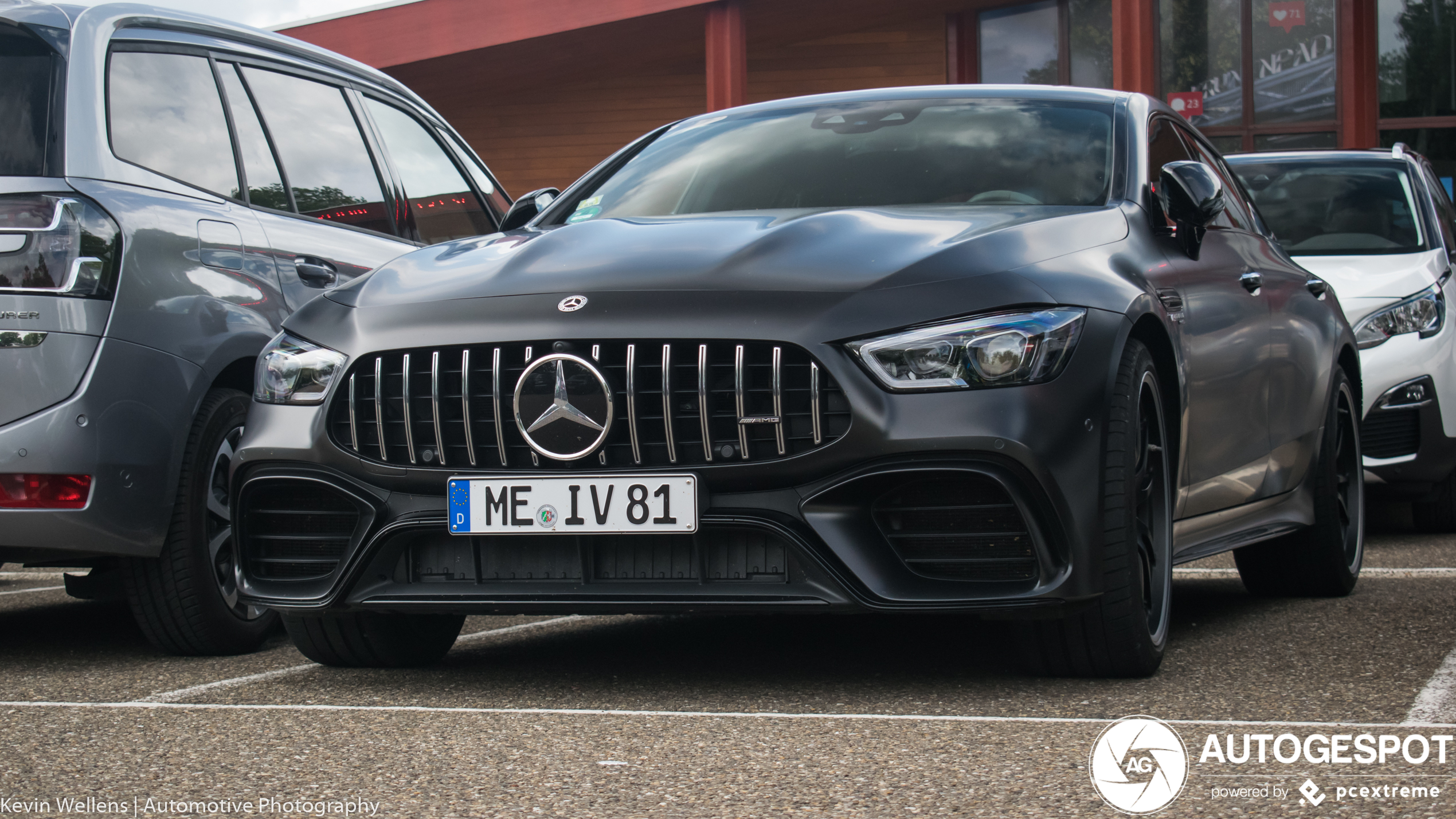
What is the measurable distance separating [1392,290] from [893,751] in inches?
223

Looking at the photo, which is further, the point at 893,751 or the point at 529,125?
the point at 529,125

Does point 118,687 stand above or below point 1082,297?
below

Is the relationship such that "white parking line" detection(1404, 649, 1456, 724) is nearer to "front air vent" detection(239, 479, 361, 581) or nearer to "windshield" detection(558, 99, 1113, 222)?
"windshield" detection(558, 99, 1113, 222)

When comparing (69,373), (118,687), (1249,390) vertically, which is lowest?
(118,687)

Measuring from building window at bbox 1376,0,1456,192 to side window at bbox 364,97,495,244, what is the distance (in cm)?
1966

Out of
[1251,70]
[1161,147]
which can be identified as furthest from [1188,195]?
[1251,70]

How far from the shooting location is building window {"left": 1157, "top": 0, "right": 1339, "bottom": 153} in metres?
23.9

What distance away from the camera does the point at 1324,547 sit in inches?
227

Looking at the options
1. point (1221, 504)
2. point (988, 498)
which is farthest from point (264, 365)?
point (1221, 504)

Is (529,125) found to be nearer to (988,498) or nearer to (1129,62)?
(1129,62)

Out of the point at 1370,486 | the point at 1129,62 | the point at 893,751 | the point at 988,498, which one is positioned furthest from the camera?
the point at 1129,62

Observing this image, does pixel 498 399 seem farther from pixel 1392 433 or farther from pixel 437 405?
pixel 1392 433

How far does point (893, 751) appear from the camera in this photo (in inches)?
131

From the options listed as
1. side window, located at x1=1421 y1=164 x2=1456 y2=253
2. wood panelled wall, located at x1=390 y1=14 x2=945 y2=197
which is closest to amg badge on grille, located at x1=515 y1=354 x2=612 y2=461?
side window, located at x1=1421 y1=164 x2=1456 y2=253
